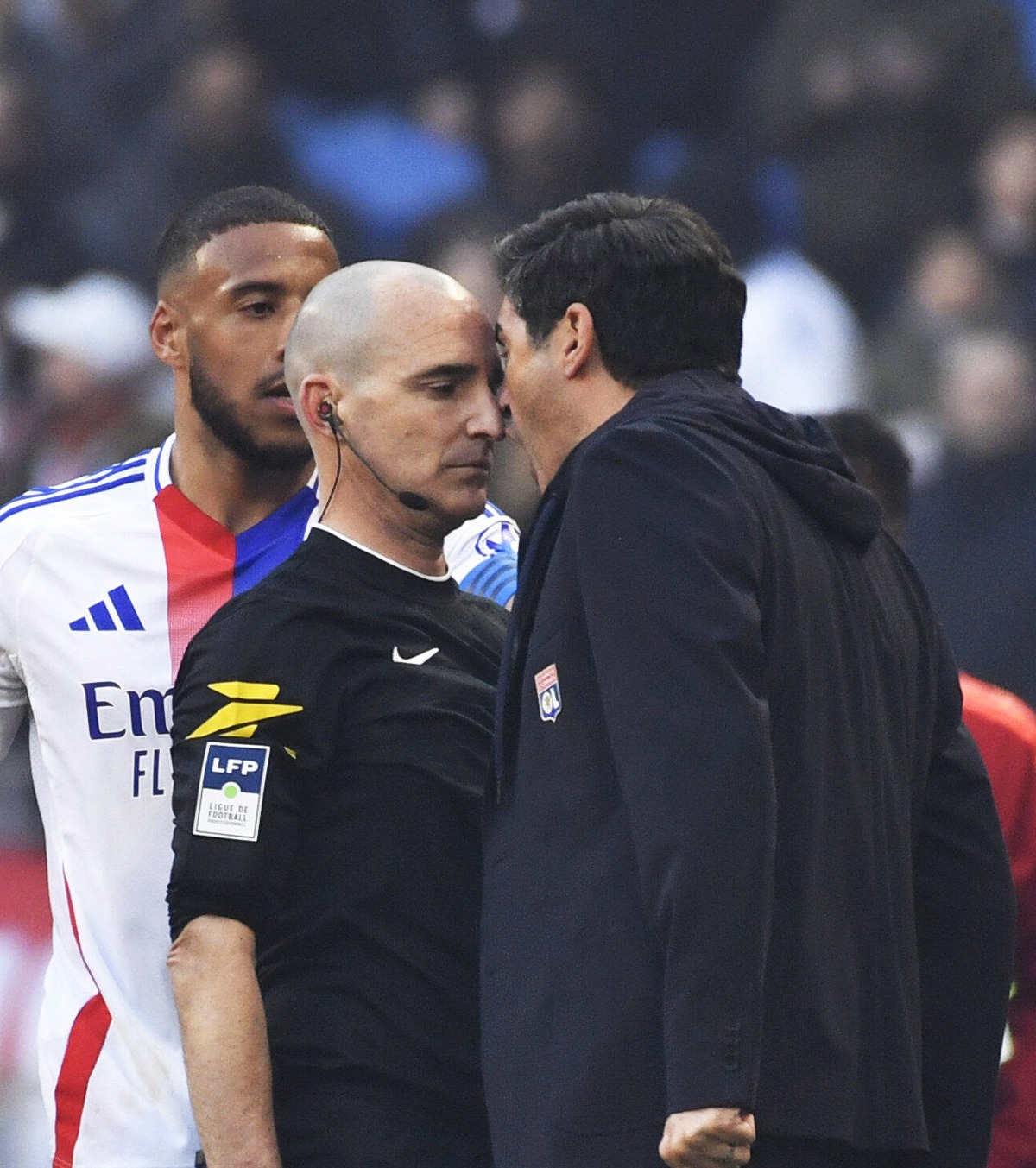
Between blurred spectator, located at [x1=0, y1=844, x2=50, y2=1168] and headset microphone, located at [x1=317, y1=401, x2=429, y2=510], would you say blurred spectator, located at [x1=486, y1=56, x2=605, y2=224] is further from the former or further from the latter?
headset microphone, located at [x1=317, y1=401, x2=429, y2=510]

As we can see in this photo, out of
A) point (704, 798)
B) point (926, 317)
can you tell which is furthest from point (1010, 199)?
point (704, 798)

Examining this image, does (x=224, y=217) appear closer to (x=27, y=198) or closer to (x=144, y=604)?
(x=144, y=604)

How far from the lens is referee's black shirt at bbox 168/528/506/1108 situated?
1946mm

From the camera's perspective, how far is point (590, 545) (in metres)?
1.79

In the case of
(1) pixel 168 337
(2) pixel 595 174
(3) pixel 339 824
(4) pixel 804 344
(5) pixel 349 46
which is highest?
(5) pixel 349 46

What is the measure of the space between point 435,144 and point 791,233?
0.91 m

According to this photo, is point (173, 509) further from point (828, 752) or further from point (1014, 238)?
point (1014, 238)

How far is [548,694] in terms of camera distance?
1.84 m

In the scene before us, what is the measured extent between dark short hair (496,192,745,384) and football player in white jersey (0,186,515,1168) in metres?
0.50

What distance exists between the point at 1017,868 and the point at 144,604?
126cm

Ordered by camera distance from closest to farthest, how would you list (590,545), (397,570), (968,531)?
(590,545) < (397,570) < (968,531)

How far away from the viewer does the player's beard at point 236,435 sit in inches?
97.8

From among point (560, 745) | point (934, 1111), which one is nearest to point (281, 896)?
point (560, 745)

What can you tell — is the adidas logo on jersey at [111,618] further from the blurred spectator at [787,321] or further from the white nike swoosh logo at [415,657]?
the blurred spectator at [787,321]
